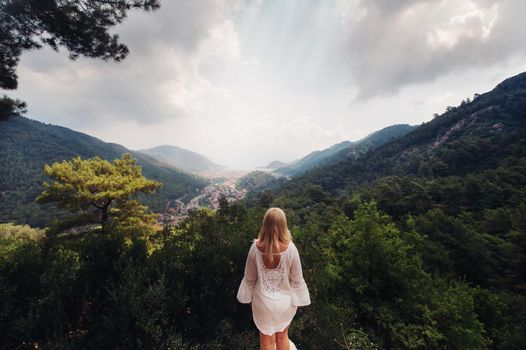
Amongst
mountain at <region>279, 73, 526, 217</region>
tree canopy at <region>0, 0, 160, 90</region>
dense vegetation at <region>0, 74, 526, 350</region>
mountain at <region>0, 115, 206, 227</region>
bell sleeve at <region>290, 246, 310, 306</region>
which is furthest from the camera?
mountain at <region>0, 115, 206, 227</region>

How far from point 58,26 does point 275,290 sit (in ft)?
29.9

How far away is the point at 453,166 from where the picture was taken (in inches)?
2559

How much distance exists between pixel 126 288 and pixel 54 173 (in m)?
15.0

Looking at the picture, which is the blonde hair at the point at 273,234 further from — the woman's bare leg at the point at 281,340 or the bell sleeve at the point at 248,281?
the woman's bare leg at the point at 281,340

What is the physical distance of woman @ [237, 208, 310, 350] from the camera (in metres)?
2.88

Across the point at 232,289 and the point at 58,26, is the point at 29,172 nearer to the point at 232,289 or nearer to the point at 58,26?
the point at 58,26

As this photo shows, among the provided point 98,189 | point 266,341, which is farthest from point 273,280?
point 98,189

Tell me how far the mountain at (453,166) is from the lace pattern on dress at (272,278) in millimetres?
41405

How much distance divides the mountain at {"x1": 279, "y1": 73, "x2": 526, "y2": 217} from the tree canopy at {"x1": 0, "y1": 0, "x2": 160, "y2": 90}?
138 ft

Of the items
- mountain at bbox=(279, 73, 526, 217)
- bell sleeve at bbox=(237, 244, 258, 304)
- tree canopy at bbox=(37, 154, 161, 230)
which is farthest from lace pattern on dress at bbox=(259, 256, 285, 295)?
mountain at bbox=(279, 73, 526, 217)

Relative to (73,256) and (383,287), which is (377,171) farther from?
(73,256)

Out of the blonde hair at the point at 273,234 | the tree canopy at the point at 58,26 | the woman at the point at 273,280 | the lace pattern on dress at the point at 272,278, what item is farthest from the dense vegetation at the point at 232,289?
the tree canopy at the point at 58,26

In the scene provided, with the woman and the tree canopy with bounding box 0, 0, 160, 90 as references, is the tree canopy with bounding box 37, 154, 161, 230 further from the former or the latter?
the woman

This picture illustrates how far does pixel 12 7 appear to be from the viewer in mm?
5758
